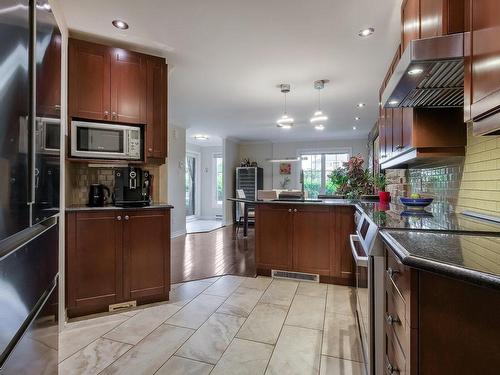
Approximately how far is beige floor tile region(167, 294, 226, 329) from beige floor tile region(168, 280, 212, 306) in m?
0.08

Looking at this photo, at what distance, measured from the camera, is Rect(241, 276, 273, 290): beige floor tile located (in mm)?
3113

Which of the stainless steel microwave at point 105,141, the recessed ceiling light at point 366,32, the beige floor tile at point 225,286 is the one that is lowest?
the beige floor tile at point 225,286

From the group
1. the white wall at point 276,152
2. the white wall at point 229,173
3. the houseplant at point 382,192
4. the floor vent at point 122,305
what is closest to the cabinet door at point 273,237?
the houseplant at point 382,192

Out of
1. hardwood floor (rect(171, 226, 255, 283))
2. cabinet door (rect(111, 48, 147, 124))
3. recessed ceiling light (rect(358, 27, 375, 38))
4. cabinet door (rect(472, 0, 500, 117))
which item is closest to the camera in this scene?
cabinet door (rect(472, 0, 500, 117))

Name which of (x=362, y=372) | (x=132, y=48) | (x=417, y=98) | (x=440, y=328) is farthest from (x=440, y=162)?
A: (x=132, y=48)

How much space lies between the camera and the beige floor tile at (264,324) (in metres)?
2.07

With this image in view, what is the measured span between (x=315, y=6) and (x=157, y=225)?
224 centimetres

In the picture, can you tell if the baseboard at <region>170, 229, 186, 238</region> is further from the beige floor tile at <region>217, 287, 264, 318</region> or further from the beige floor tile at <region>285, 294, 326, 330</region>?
the beige floor tile at <region>285, 294, 326, 330</region>

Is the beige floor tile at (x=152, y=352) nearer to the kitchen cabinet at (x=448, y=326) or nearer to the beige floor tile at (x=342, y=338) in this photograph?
A: the beige floor tile at (x=342, y=338)

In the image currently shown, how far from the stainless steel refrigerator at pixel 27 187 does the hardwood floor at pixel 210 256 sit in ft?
7.12

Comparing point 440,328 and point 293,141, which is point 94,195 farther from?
point 293,141

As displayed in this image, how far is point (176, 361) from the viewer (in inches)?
69.7

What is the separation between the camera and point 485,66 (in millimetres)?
1079

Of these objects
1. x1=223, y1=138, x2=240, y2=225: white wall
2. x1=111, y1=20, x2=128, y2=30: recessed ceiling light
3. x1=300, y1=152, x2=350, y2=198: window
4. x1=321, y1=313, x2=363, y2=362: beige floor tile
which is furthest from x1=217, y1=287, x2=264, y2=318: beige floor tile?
x1=300, y1=152, x2=350, y2=198: window
